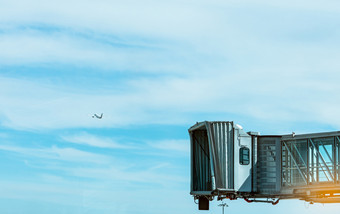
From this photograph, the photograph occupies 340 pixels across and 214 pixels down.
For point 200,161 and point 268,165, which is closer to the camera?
point 268,165

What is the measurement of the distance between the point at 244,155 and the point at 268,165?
2.62 meters

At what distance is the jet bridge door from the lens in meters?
60.8

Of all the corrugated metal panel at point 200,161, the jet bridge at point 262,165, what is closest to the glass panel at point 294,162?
the jet bridge at point 262,165

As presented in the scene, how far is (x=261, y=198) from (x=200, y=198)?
653cm

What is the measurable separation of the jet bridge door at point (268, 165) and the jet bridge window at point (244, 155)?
123 centimetres

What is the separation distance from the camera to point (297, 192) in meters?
59.8

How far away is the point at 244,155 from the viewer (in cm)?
6112

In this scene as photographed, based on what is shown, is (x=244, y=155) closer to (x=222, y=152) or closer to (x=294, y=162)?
(x=222, y=152)

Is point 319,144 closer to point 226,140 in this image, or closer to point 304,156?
point 304,156

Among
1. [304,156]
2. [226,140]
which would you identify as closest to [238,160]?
[226,140]

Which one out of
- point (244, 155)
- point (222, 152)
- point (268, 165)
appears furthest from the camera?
point (268, 165)

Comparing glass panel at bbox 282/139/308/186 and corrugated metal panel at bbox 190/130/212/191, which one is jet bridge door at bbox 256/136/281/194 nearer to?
glass panel at bbox 282/139/308/186

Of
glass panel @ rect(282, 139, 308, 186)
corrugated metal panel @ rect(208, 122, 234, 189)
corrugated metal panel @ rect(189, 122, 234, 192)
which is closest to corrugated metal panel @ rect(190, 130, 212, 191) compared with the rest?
corrugated metal panel @ rect(189, 122, 234, 192)

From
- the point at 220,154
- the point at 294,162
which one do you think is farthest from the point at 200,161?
the point at 294,162
